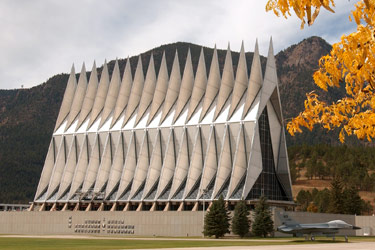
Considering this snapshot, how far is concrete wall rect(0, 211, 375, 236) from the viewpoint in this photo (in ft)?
213

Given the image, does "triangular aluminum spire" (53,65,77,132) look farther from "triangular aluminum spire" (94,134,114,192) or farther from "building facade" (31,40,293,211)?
"triangular aluminum spire" (94,134,114,192)

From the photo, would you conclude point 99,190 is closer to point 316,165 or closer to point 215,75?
point 215,75

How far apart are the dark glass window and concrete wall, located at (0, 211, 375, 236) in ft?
24.3

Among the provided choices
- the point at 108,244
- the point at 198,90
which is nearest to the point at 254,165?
the point at 198,90

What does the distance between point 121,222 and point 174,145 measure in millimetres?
13358

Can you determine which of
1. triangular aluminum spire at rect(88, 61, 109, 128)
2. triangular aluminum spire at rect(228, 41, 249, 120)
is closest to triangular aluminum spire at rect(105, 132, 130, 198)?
triangular aluminum spire at rect(88, 61, 109, 128)

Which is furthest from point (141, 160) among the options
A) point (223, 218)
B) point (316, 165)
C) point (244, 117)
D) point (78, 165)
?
point (316, 165)

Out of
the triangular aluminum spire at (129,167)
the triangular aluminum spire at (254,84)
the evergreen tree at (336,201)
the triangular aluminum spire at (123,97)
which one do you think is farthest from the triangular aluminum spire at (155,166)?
the evergreen tree at (336,201)

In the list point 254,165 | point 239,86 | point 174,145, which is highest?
point 239,86

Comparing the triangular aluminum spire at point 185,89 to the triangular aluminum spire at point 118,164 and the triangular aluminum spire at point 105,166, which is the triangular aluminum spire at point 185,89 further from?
the triangular aluminum spire at point 105,166

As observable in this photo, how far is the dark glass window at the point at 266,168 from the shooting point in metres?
70.6

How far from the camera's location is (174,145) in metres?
75.8

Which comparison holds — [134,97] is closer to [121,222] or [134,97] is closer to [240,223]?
[121,222]

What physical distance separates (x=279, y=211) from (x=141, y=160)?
2282 centimetres
